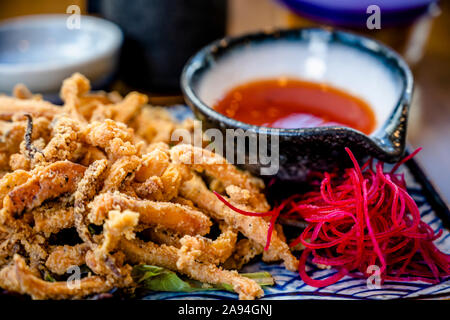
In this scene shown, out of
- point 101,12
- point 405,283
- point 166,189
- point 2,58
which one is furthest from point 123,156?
point 101,12

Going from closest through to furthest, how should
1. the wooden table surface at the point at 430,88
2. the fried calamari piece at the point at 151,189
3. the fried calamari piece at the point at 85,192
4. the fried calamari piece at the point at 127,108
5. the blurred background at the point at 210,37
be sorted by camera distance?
the fried calamari piece at the point at 85,192, the fried calamari piece at the point at 151,189, the fried calamari piece at the point at 127,108, the wooden table surface at the point at 430,88, the blurred background at the point at 210,37

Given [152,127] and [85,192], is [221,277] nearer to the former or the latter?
[85,192]

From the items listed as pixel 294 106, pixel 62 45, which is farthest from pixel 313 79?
pixel 62 45

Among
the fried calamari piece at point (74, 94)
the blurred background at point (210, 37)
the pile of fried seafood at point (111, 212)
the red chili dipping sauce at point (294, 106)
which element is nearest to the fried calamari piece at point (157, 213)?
the pile of fried seafood at point (111, 212)

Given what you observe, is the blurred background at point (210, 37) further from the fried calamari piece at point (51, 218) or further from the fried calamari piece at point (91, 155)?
the fried calamari piece at point (51, 218)

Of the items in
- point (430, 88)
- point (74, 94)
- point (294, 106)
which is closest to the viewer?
point (74, 94)

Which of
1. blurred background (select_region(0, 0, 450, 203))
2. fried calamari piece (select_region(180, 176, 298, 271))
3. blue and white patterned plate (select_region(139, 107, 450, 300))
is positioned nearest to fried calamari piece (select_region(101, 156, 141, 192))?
fried calamari piece (select_region(180, 176, 298, 271))

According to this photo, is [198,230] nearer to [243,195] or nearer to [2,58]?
[243,195]
